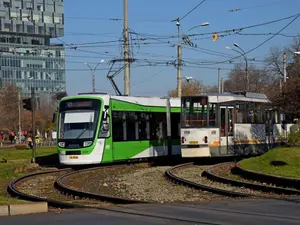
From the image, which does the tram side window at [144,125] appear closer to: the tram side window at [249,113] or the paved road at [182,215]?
the tram side window at [249,113]

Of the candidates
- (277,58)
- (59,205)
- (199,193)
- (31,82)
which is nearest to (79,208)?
(59,205)

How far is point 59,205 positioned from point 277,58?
5605 cm

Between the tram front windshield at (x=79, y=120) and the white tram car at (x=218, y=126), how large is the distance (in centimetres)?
423

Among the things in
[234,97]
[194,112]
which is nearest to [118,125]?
[194,112]

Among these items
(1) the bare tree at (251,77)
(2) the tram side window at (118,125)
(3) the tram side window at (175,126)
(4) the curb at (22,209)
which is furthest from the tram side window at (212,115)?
(1) the bare tree at (251,77)

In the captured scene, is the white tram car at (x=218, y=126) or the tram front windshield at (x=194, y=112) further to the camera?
the tram front windshield at (x=194, y=112)

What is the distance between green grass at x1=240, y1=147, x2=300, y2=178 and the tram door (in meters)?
3.57

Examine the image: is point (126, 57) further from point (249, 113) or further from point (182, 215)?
point (182, 215)

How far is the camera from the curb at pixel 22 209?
36.9ft

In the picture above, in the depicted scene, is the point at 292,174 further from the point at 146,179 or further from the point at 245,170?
the point at 146,179

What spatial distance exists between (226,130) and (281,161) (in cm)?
561

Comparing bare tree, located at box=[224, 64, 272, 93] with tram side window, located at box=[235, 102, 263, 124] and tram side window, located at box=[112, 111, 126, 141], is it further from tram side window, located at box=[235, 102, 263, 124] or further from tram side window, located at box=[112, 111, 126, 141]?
tram side window, located at box=[112, 111, 126, 141]

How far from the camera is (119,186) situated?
17969 mm

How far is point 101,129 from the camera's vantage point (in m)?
23.9
